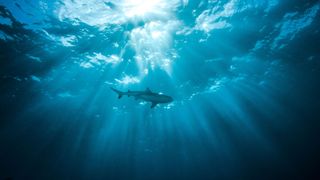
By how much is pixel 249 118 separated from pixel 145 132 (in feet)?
52.8

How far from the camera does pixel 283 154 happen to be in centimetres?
5344

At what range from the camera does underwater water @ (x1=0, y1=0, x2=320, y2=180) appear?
14547 millimetres

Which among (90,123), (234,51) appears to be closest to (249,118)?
(234,51)

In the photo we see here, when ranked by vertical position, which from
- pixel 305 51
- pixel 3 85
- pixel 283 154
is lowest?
pixel 305 51

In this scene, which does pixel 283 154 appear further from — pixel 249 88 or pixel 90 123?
pixel 90 123

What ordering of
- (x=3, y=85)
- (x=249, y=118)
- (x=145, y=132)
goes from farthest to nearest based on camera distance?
(x=145, y=132) < (x=249, y=118) < (x=3, y=85)

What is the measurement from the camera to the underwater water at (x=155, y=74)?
14547 mm

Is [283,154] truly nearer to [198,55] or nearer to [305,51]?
[305,51]

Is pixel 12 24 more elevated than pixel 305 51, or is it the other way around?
pixel 305 51

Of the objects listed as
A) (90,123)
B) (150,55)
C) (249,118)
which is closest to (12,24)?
(150,55)

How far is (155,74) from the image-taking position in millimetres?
20828

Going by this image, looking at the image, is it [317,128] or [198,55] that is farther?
[317,128]

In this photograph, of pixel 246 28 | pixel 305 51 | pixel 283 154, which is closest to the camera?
pixel 246 28

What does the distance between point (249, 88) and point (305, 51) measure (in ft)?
21.5
